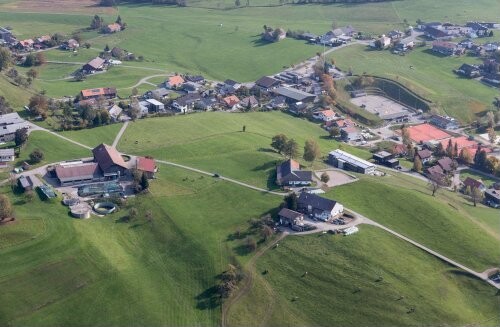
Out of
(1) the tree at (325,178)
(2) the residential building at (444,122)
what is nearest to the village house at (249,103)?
(2) the residential building at (444,122)

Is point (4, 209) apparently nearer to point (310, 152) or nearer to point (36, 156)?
point (36, 156)

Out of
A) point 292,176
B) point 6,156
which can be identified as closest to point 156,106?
point 6,156

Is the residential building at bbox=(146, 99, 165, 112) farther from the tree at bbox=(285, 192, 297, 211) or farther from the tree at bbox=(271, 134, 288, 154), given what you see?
the tree at bbox=(285, 192, 297, 211)

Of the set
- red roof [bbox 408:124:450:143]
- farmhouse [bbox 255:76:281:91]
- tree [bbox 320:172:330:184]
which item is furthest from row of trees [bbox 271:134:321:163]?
farmhouse [bbox 255:76:281:91]

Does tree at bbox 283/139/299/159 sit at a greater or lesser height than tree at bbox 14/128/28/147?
lesser

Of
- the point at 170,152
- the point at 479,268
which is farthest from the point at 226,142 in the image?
the point at 479,268

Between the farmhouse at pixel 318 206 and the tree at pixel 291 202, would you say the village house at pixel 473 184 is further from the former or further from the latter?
the tree at pixel 291 202
